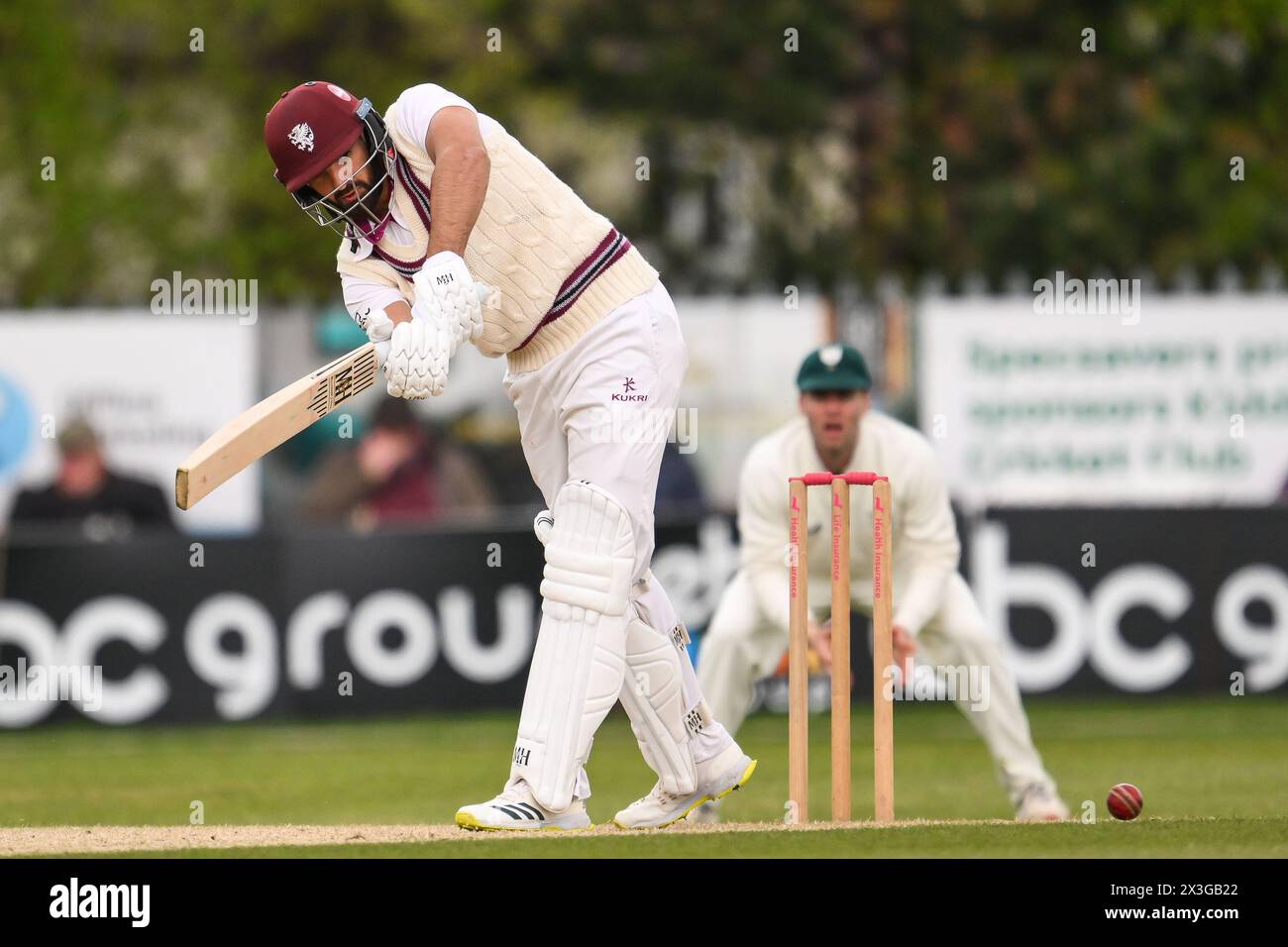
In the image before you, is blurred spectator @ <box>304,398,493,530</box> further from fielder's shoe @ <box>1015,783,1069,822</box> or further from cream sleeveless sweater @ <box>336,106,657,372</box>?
cream sleeveless sweater @ <box>336,106,657,372</box>

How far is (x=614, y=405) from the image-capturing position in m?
6.17

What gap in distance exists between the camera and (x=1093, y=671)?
11.9 m

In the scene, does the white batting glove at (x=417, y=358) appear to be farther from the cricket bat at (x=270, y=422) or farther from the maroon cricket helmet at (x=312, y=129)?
the maroon cricket helmet at (x=312, y=129)

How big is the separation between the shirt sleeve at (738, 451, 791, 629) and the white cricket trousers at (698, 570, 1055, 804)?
9 centimetres

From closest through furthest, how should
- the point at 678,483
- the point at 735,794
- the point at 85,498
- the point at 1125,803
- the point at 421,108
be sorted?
the point at 421,108
the point at 1125,803
the point at 735,794
the point at 85,498
the point at 678,483

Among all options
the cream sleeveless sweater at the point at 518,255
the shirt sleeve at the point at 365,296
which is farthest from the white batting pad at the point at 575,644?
the shirt sleeve at the point at 365,296

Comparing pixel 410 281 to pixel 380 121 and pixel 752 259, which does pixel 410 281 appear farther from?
pixel 752 259

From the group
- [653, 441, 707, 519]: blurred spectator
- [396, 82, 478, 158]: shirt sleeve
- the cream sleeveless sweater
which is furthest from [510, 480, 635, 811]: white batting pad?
[653, 441, 707, 519]: blurred spectator

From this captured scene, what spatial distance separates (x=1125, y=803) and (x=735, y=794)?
2.43m

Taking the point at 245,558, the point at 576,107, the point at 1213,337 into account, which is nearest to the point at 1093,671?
the point at 1213,337

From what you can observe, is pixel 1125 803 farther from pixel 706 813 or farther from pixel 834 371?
pixel 834 371

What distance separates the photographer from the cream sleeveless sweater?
20.2 feet

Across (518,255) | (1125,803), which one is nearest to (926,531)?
(1125,803)

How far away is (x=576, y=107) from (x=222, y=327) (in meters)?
9.77
